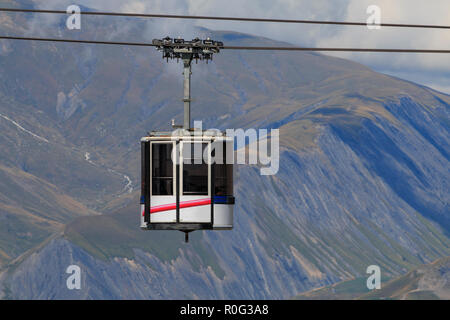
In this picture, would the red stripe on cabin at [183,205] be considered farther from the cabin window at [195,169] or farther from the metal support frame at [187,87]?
the metal support frame at [187,87]

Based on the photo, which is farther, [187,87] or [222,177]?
[222,177]

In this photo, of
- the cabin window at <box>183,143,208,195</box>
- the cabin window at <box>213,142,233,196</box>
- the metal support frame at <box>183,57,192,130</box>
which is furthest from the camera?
A: the cabin window at <box>213,142,233,196</box>

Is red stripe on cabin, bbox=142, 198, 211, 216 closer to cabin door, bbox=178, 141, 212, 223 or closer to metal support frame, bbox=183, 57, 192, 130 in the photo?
cabin door, bbox=178, 141, 212, 223

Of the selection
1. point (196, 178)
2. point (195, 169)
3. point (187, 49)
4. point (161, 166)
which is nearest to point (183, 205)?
point (196, 178)

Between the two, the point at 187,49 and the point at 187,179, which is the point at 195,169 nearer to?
the point at 187,179

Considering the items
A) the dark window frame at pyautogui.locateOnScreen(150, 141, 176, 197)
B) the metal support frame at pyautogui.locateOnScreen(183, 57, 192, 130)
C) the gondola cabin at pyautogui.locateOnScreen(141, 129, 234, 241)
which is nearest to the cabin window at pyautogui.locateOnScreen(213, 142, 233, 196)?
the gondola cabin at pyautogui.locateOnScreen(141, 129, 234, 241)

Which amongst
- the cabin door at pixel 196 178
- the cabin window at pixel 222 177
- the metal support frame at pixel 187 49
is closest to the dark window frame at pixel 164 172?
the cabin door at pixel 196 178
